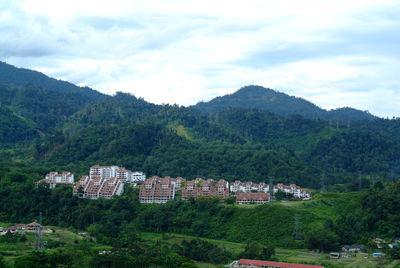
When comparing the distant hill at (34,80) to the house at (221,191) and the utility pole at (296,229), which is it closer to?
the house at (221,191)

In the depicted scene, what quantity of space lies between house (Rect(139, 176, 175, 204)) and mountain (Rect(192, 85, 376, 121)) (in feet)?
364

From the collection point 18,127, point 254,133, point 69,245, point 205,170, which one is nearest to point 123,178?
point 205,170

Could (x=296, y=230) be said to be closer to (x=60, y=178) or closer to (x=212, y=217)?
(x=212, y=217)

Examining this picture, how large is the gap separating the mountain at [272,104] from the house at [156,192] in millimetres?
110841

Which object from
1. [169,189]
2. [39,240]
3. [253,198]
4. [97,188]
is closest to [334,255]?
[253,198]

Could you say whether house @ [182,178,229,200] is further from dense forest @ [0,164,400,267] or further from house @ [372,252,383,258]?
house @ [372,252,383,258]

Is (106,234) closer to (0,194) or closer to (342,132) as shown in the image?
(0,194)

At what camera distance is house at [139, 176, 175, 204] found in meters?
47.3

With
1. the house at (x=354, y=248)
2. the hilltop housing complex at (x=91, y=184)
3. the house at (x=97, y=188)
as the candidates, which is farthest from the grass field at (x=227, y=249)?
the hilltop housing complex at (x=91, y=184)

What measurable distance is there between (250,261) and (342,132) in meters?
61.3

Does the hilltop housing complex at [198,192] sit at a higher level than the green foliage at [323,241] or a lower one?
higher

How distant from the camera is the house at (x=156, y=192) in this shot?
47312 millimetres

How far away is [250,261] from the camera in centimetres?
3108

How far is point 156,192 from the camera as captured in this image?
1882 inches
